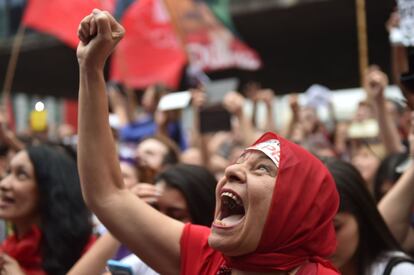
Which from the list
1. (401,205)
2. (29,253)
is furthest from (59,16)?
(401,205)

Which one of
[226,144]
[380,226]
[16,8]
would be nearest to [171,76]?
[226,144]

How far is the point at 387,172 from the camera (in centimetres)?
387

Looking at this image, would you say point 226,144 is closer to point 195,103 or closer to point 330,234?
point 195,103

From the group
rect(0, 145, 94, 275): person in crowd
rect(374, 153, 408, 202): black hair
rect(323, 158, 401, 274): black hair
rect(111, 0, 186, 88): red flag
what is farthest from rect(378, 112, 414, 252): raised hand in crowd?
rect(111, 0, 186, 88): red flag

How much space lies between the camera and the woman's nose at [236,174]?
216cm

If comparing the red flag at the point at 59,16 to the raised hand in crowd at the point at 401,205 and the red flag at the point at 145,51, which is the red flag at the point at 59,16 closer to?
the red flag at the point at 145,51

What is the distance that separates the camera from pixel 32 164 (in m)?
3.51

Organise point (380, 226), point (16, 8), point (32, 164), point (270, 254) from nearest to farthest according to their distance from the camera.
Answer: point (270, 254) < point (380, 226) < point (32, 164) < point (16, 8)

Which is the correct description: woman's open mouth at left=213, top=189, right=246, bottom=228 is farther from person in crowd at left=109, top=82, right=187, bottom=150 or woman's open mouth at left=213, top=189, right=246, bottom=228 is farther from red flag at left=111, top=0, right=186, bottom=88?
red flag at left=111, top=0, right=186, bottom=88

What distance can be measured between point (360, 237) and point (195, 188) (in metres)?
0.72

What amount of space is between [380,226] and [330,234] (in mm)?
707

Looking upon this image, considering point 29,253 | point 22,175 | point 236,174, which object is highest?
point 236,174

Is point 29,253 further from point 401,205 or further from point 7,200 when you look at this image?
point 401,205

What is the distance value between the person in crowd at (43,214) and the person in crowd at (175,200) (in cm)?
37
